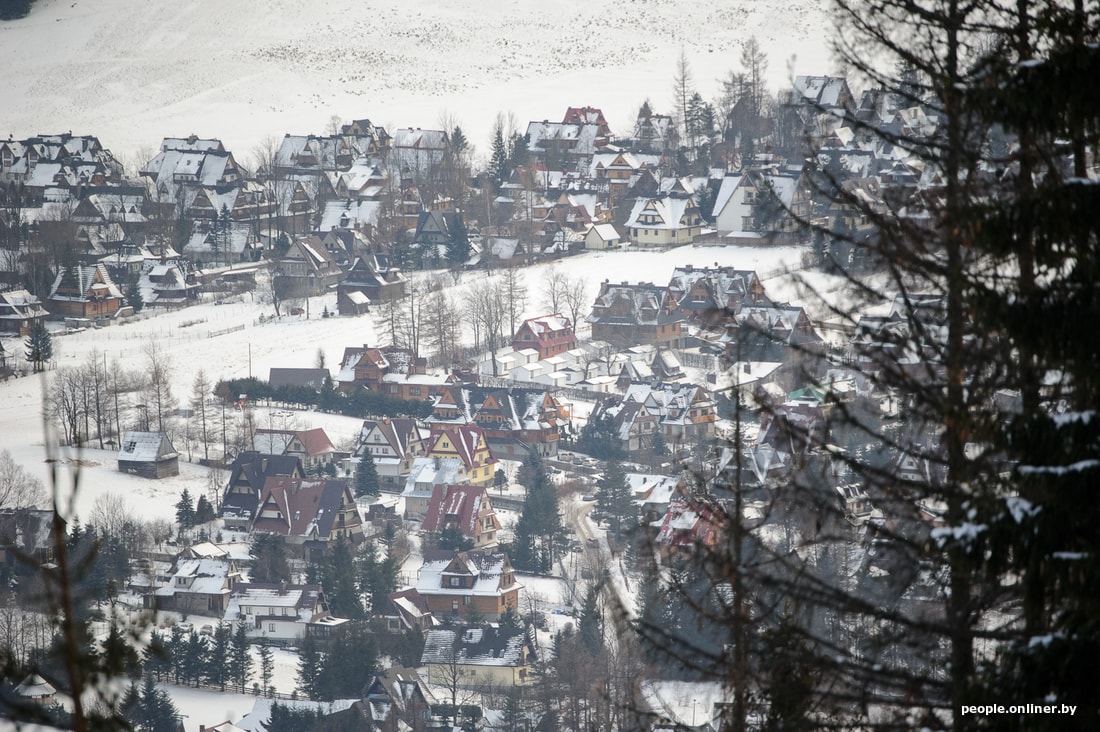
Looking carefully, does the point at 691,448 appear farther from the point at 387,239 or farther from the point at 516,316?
the point at 387,239

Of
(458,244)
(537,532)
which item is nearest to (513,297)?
(458,244)

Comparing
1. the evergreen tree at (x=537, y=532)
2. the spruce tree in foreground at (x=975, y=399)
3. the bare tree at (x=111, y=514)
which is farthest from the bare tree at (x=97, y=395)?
the spruce tree in foreground at (x=975, y=399)

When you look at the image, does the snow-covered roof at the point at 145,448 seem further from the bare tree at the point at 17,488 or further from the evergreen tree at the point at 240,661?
the evergreen tree at the point at 240,661

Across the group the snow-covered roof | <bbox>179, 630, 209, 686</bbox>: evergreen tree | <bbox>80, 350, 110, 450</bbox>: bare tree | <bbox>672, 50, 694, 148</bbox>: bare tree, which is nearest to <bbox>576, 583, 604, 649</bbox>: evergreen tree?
<bbox>179, 630, 209, 686</bbox>: evergreen tree

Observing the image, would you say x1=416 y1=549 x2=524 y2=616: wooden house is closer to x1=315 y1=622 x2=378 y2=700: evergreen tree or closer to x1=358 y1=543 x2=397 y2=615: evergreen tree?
x1=358 y1=543 x2=397 y2=615: evergreen tree

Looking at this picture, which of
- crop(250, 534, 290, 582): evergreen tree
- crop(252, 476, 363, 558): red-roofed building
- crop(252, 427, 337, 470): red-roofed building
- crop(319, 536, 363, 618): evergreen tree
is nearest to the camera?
crop(319, 536, 363, 618): evergreen tree

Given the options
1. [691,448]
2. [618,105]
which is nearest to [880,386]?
[691,448]
